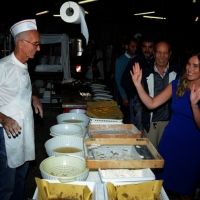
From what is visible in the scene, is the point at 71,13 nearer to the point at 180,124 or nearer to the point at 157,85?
the point at 157,85

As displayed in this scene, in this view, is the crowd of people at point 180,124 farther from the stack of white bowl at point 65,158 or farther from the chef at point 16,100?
the chef at point 16,100

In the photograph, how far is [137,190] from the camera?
1714mm

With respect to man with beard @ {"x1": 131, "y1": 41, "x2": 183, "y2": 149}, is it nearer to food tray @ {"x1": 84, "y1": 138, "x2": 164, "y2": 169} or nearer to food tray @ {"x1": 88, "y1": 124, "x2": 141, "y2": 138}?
food tray @ {"x1": 88, "y1": 124, "x2": 141, "y2": 138}

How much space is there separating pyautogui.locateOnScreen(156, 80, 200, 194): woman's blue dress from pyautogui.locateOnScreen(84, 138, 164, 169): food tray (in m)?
0.54

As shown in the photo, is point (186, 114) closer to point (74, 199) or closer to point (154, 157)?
point (154, 157)

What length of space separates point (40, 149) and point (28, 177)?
3.86 feet

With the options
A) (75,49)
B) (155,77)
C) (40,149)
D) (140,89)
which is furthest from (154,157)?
(75,49)

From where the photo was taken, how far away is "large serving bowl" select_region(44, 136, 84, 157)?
88.2 inches

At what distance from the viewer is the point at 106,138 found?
2348 millimetres

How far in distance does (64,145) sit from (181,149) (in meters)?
1.27

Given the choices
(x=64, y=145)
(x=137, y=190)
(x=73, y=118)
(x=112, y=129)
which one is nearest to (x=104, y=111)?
(x=73, y=118)

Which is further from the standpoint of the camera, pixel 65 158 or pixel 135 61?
pixel 135 61

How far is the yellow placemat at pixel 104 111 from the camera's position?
330 centimetres

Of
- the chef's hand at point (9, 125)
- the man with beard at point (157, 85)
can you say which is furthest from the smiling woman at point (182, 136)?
the chef's hand at point (9, 125)
